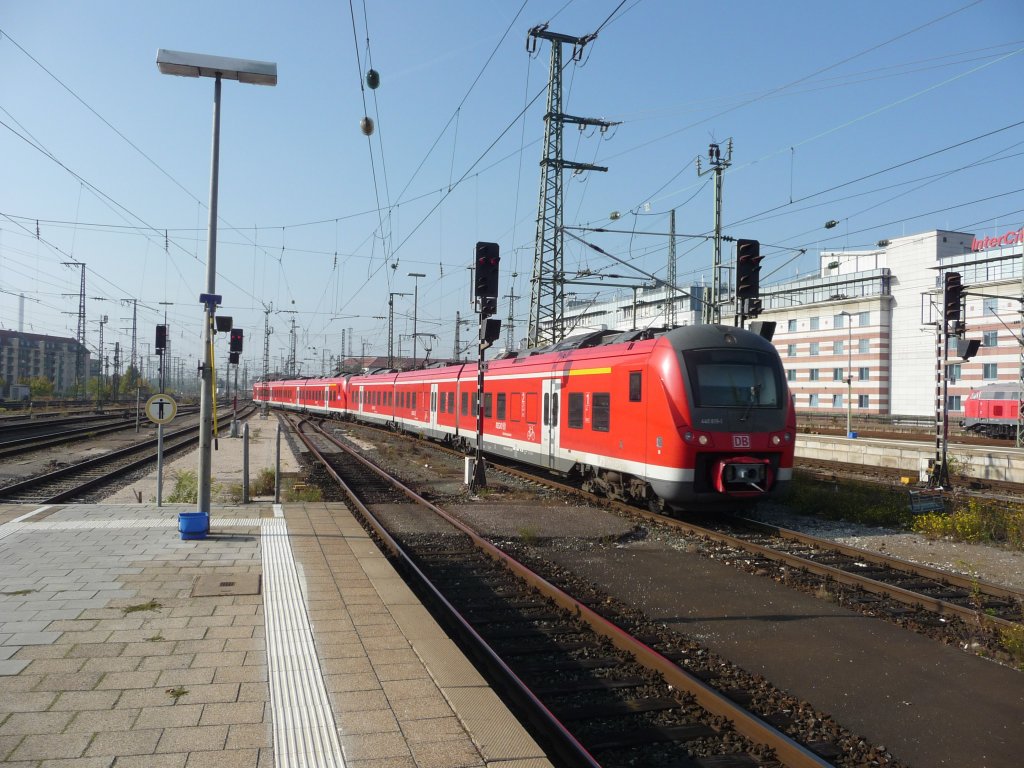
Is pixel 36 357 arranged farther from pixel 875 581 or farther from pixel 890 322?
pixel 875 581

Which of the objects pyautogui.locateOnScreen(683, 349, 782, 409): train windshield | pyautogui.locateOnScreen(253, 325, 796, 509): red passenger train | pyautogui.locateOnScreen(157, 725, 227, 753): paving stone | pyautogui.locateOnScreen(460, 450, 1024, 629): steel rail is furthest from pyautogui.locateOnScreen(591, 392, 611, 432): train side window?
pyautogui.locateOnScreen(157, 725, 227, 753): paving stone

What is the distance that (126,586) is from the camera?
21.3 feet

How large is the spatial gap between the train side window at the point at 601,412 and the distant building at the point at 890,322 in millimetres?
29076

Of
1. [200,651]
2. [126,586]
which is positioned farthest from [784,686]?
[126,586]

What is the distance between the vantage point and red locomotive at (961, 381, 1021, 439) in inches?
1379

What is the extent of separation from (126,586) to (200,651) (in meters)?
2.05

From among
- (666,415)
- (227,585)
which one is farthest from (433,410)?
(227,585)

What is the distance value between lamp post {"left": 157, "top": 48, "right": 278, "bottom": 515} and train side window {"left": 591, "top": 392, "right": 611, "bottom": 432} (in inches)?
247

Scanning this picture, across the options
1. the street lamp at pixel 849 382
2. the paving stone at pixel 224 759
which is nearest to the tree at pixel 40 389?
the street lamp at pixel 849 382

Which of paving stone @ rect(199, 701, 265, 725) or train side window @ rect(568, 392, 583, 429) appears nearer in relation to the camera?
paving stone @ rect(199, 701, 265, 725)

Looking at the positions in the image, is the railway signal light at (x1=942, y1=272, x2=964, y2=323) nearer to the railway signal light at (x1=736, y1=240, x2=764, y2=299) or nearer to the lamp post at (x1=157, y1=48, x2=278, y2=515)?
the railway signal light at (x1=736, y1=240, x2=764, y2=299)

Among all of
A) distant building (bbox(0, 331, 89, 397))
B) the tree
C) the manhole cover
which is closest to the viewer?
the manhole cover

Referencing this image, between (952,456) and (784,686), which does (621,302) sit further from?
(784,686)

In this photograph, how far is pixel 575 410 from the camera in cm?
1403
